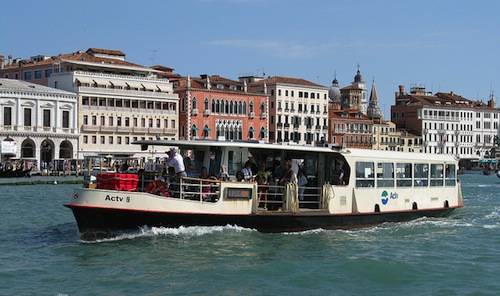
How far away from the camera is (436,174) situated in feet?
68.2

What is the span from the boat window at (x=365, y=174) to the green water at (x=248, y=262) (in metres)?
0.92

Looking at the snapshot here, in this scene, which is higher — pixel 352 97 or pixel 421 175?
pixel 352 97

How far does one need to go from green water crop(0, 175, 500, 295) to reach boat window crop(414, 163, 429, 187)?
74.5 inches

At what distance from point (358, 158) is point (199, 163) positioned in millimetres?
3330

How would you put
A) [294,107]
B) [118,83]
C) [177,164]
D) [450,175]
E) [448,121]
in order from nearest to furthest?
[177,164] < [450,175] < [118,83] < [294,107] < [448,121]

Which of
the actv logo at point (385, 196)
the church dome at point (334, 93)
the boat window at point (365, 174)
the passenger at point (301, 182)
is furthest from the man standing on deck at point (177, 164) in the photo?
the church dome at point (334, 93)

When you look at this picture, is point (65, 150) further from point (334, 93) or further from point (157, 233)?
point (334, 93)

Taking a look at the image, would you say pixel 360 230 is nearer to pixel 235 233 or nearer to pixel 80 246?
pixel 235 233

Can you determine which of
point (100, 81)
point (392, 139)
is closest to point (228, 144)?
point (100, 81)

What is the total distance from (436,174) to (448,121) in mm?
77081

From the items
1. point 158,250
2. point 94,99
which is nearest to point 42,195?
point 158,250

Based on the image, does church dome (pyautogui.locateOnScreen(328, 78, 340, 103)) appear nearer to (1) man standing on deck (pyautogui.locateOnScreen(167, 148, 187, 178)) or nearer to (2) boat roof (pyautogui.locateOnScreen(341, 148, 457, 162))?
(2) boat roof (pyautogui.locateOnScreen(341, 148, 457, 162))

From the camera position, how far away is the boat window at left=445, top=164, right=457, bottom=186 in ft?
69.8

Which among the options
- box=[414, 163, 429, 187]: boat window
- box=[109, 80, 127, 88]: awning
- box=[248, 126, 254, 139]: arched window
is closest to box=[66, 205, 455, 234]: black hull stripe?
box=[414, 163, 429, 187]: boat window
